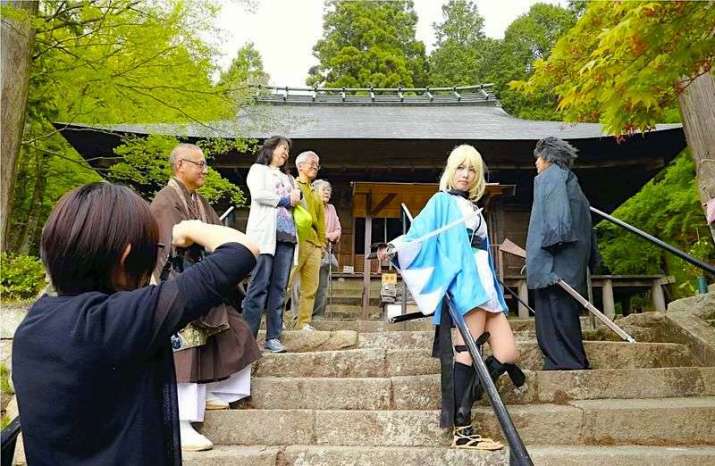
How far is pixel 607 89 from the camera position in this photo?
2.97 metres

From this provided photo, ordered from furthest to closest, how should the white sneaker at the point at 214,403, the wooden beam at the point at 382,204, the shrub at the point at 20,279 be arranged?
the wooden beam at the point at 382,204 → the shrub at the point at 20,279 → the white sneaker at the point at 214,403

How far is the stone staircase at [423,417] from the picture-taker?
2711 millimetres

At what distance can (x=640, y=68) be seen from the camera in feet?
8.97

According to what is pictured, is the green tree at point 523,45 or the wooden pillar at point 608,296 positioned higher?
the green tree at point 523,45

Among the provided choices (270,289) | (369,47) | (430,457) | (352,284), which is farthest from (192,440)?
(369,47)

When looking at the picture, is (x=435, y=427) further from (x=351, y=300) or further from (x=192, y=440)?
(x=351, y=300)

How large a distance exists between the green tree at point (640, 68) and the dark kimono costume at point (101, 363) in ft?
6.93

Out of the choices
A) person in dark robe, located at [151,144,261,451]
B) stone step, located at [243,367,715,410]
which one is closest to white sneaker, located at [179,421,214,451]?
person in dark robe, located at [151,144,261,451]

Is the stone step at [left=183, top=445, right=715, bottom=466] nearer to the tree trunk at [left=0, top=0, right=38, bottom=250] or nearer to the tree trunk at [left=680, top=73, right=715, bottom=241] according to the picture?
the tree trunk at [left=680, top=73, right=715, bottom=241]

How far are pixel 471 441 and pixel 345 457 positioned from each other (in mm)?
627

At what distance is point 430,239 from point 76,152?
8.40m

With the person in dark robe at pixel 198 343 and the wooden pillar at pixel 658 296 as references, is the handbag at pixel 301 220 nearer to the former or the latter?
the person in dark robe at pixel 198 343

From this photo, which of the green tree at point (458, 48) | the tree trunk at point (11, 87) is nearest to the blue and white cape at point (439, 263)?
the tree trunk at point (11, 87)

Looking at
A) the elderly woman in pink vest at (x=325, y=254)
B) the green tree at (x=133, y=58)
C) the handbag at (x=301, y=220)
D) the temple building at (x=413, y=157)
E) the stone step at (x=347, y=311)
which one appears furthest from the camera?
the stone step at (x=347, y=311)
